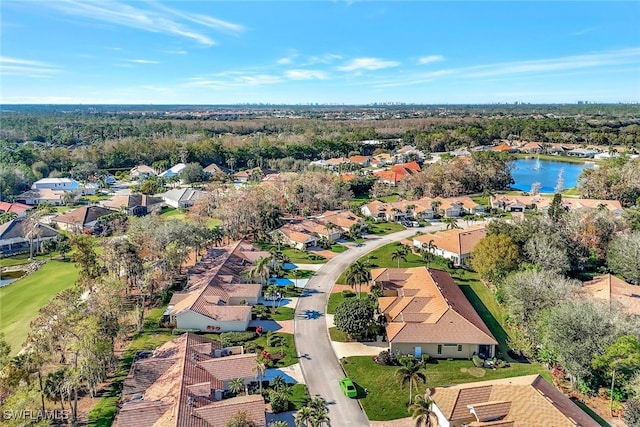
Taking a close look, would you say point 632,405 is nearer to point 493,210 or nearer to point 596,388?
point 596,388

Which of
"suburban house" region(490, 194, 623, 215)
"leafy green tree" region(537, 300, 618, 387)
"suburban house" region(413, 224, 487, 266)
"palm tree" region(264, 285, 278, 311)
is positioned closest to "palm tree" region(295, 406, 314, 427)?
"leafy green tree" region(537, 300, 618, 387)

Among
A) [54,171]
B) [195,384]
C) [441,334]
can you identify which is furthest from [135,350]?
[54,171]

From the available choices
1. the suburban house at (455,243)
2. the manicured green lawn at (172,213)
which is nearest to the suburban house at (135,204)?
the manicured green lawn at (172,213)

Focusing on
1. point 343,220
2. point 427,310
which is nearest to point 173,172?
point 343,220

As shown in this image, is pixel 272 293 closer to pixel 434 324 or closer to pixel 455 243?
pixel 434 324

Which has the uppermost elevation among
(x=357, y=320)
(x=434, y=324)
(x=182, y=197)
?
(x=182, y=197)
